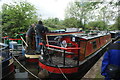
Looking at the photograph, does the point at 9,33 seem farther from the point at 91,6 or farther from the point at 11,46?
the point at 91,6

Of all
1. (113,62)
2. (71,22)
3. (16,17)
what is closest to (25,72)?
(113,62)

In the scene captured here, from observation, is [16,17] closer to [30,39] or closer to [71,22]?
[30,39]

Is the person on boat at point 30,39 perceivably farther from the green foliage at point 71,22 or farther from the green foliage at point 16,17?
the green foliage at point 71,22

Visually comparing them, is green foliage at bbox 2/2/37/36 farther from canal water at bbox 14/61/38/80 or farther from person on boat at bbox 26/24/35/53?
canal water at bbox 14/61/38/80

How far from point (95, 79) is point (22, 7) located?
838cm

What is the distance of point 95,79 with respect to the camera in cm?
326

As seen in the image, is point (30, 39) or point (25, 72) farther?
point (30, 39)

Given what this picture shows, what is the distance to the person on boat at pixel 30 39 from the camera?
22.2ft

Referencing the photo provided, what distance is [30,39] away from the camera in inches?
275

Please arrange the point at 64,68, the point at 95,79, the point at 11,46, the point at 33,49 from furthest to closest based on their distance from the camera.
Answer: the point at 11,46 → the point at 33,49 → the point at 64,68 → the point at 95,79


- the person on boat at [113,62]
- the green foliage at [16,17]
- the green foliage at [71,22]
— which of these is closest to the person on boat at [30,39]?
the green foliage at [16,17]

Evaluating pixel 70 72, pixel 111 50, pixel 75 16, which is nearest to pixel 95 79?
pixel 70 72

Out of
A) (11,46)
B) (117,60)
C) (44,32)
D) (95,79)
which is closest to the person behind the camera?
(117,60)

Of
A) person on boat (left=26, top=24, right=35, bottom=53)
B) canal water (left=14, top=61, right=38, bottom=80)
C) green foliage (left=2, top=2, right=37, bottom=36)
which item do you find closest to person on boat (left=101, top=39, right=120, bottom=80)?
canal water (left=14, top=61, right=38, bottom=80)
